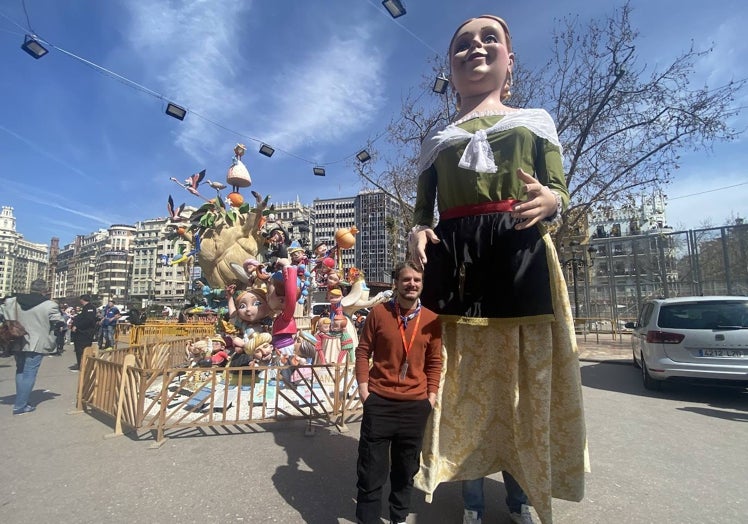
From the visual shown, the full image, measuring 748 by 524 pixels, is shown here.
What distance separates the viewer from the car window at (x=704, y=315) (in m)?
5.50

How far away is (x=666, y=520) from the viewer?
2.33 m

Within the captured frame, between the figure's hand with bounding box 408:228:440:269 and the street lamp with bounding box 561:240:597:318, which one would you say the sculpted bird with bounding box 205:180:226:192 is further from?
the street lamp with bounding box 561:240:597:318

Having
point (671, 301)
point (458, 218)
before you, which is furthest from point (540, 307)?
point (671, 301)

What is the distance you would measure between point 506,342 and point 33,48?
8.78 m

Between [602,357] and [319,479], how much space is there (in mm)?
10318

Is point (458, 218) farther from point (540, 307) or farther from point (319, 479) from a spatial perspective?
point (319, 479)

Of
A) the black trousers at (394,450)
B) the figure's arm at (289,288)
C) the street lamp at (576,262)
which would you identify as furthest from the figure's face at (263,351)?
the street lamp at (576,262)

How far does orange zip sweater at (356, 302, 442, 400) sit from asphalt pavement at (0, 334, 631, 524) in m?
0.85

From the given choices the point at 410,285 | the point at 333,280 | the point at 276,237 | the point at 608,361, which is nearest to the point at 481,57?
the point at 410,285

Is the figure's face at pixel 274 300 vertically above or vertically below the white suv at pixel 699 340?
above

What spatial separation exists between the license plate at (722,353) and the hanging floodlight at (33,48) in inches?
445

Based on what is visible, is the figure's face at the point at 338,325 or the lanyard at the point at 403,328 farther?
the figure's face at the point at 338,325

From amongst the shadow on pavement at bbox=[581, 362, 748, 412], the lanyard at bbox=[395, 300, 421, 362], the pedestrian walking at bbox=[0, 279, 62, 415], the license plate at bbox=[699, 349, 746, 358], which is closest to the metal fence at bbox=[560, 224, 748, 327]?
the shadow on pavement at bbox=[581, 362, 748, 412]

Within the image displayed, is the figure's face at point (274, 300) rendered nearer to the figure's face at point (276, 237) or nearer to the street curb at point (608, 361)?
the figure's face at point (276, 237)
